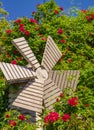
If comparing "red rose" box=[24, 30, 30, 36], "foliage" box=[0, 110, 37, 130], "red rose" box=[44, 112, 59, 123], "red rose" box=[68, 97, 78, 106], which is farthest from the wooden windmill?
"red rose" box=[24, 30, 30, 36]

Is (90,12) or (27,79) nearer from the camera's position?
(27,79)

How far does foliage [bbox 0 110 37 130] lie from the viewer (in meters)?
12.9

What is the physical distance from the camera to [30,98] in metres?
13.7

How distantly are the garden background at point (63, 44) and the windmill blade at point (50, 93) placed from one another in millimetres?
342

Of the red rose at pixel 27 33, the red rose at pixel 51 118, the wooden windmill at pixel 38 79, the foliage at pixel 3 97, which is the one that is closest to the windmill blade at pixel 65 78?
the wooden windmill at pixel 38 79

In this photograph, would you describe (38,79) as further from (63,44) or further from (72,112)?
(63,44)

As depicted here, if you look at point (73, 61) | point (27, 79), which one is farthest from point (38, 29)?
point (27, 79)

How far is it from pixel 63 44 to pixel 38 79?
13.2ft

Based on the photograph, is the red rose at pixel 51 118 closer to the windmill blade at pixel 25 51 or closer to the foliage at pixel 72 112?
the foliage at pixel 72 112

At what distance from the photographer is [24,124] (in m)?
13.1

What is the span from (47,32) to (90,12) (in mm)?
2921

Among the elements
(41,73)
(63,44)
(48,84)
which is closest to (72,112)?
(48,84)

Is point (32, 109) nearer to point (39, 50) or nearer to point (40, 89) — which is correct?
point (40, 89)

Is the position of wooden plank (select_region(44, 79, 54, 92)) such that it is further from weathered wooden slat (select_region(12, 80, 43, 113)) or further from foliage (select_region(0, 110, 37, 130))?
foliage (select_region(0, 110, 37, 130))
